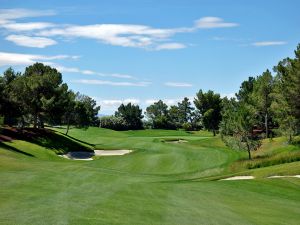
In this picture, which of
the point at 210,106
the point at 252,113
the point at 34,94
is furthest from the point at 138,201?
the point at 210,106

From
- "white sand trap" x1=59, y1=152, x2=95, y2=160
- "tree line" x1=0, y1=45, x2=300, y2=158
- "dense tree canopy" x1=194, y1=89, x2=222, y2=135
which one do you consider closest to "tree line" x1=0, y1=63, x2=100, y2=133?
"tree line" x1=0, y1=45, x2=300, y2=158

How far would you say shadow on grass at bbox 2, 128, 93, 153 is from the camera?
211ft

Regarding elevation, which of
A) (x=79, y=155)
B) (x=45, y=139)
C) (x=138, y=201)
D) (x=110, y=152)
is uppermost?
(x=45, y=139)

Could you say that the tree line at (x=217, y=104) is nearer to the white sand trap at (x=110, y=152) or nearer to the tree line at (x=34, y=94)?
the tree line at (x=34, y=94)

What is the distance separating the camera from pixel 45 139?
68562mm

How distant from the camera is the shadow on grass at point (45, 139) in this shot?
64.4 m

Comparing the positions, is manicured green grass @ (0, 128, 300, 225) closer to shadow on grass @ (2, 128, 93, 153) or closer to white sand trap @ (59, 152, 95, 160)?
white sand trap @ (59, 152, 95, 160)

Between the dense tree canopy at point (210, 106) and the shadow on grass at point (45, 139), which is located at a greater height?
the dense tree canopy at point (210, 106)

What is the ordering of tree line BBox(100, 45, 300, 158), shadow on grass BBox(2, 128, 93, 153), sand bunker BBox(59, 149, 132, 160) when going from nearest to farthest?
1. tree line BBox(100, 45, 300, 158)
2. sand bunker BBox(59, 149, 132, 160)
3. shadow on grass BBox(2, 128, 93, 153)

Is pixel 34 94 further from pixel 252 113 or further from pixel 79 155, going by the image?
pixel 252 113

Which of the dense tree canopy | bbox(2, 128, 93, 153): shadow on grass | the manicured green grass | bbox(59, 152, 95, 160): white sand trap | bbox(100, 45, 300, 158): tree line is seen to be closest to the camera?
the manicured green grass

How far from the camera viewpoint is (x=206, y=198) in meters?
21.1

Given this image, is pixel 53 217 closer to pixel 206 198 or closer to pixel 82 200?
pixel 82 200

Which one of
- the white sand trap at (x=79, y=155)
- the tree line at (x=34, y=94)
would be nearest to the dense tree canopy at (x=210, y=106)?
the tree line at (x=34, y=94)
